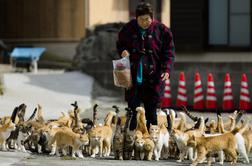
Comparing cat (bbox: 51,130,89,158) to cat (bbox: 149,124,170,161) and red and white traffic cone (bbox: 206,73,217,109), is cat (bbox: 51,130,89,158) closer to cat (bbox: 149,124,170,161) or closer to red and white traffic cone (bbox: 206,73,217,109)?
cat (bbox: 149,124,170,161)

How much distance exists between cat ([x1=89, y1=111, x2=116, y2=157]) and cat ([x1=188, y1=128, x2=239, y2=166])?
4.16 ft

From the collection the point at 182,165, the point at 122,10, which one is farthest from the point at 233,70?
the point at 122,10

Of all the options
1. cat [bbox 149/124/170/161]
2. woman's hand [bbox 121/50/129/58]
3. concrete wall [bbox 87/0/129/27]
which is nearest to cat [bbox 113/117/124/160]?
cat [bbox 149/124/170/161]

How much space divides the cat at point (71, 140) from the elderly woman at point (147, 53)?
65cm

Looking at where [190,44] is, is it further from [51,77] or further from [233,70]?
[51,77]

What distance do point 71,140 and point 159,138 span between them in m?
1.01

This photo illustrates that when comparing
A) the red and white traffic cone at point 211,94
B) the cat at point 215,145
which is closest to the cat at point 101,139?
the cat at point 215,145

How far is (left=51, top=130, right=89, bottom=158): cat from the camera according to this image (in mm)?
8539

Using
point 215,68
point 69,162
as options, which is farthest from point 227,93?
point 69,162

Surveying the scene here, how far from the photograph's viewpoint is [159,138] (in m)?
8.48

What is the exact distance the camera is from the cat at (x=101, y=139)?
871 cm

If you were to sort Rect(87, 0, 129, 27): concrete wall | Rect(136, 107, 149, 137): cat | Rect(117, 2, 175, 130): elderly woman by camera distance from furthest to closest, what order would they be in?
Rect(87, 0, 129, 27): concrete wall
Rect(117, 2, 175, 130): elderly woman
Rect(136, 107, 149, 137): cat

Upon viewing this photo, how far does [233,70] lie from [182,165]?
380 inches

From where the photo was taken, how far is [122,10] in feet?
98.5
